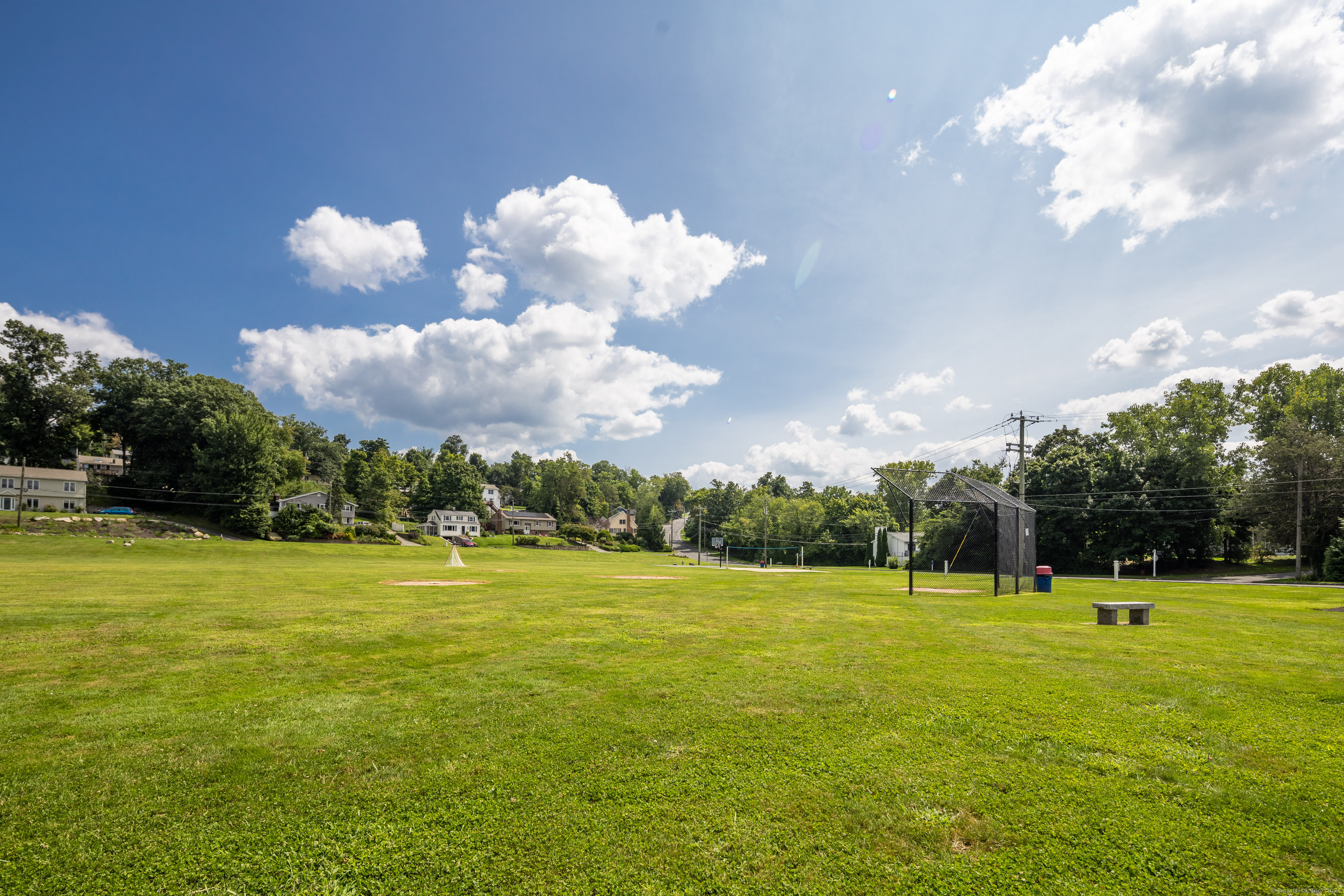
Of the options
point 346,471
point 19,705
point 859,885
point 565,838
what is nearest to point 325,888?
point 565,838

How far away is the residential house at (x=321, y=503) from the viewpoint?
69106 millimetres

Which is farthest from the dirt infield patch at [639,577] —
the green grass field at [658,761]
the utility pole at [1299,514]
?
the utility pole at [1299,514]

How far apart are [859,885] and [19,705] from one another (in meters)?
8.57

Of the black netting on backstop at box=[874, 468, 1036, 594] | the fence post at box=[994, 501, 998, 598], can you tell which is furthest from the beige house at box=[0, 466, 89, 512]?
the fence post at box=[994, 501, 998, 598]

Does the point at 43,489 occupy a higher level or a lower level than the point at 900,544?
higher

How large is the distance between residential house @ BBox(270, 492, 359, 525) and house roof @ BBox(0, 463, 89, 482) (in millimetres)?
17341

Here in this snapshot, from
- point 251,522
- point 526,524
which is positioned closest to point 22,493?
point 251,522

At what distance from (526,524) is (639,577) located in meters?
70.2

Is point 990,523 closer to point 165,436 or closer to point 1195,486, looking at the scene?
point 1195,486

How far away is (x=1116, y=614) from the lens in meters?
12.3

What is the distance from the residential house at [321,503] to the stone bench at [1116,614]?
73968mm

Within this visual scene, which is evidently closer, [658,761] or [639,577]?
[658,761]

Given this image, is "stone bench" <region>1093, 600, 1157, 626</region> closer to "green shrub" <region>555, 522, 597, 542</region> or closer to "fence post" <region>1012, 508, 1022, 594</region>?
"fence post" <region>1012, 508, 1022, 594</region>

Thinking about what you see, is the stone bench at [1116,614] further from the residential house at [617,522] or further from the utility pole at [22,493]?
the residential house at [617,522]
